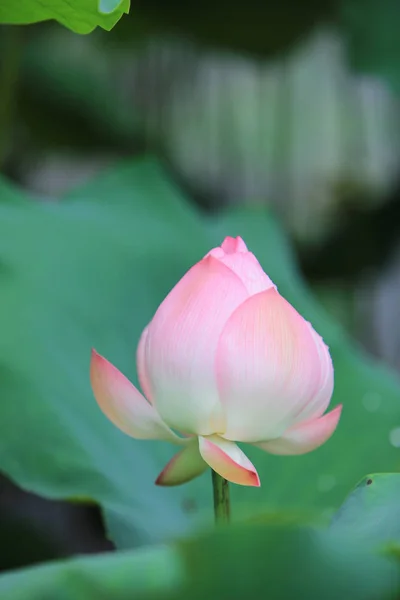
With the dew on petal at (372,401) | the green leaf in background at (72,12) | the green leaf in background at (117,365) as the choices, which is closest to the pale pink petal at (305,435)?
the green leaf in background at (117,365)

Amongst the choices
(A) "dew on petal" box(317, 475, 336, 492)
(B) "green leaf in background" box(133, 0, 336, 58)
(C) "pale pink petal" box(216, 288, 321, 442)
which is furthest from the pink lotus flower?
(B) "green leaf in background" box(133, 0, 336, 58)

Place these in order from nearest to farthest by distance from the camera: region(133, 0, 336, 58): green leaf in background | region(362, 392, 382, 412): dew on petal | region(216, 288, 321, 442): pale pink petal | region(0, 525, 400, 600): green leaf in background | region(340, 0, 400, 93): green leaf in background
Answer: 1. region(0, 525, 400, 600): green leaf in background
2. region(216, 288, 321, 442): pale pink petal
3. region(362, 392, 382, 412): dew on petal
4. region(340, 0, 400, 93): green leaf in background
5. region(133, 0, 336, 58): green leaf in background

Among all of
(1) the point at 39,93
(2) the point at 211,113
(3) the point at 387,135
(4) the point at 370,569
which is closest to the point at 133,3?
(1) the point at 39,93

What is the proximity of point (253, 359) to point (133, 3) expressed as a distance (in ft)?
3.86

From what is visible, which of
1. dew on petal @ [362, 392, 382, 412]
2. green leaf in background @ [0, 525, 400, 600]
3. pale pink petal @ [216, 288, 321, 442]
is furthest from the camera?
dew on petal @ [362, 392, 382, 412]

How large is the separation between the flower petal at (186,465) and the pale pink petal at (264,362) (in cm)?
→ 4

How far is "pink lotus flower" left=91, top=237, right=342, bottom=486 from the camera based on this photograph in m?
0.37

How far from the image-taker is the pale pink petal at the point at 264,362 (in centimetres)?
37

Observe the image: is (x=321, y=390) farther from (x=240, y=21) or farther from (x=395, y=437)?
(x=240, y=21)

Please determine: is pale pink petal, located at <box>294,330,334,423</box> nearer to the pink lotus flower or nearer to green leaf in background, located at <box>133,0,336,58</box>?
the pink lotus flower

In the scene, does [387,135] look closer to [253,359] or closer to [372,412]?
[372,412]

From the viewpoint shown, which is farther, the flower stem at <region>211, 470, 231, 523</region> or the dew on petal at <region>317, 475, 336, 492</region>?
the dew on petal at <region>317, 475, 336, 492</region>

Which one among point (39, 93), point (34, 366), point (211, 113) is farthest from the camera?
point (211, 113)

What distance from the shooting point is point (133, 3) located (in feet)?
4.62
